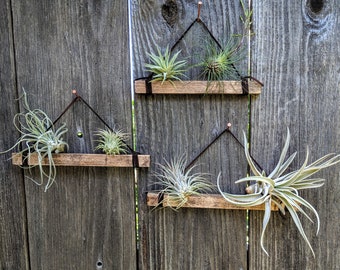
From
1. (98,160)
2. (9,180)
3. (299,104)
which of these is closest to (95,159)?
(98,160)

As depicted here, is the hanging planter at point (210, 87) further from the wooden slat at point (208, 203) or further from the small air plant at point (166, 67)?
the wooden slat at point (208, 203)

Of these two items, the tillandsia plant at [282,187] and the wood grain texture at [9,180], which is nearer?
the tillandsia plant at [282,187]

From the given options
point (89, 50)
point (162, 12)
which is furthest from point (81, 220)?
point (162, 12)

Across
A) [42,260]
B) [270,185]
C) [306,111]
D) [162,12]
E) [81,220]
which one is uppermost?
[162,12]

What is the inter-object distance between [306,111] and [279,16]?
220 millimetres

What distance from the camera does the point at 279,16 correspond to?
0.67 metres

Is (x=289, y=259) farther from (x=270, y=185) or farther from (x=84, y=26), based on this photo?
(x=84, y=26)

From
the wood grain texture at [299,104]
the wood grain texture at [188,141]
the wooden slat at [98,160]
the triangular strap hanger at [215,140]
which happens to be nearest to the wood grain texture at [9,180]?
the wooden slat at [98,160]

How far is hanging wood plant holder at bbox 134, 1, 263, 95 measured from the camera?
665 millimetres

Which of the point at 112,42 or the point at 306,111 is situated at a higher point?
the point at 112,42

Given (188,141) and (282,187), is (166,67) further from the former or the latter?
(282,187)

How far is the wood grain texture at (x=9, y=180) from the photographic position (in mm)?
734

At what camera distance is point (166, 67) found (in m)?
0.66

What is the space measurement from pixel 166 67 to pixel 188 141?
18cm
